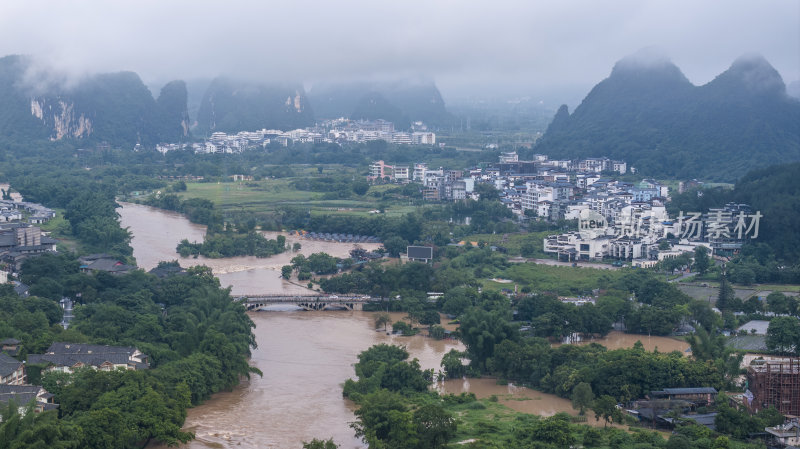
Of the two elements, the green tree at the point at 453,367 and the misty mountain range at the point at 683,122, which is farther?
the misty mountain range at the point at 683,122

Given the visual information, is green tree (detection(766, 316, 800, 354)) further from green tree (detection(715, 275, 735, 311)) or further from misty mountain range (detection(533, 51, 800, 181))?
misty mountain range (detection(533, 51, 800, 181))

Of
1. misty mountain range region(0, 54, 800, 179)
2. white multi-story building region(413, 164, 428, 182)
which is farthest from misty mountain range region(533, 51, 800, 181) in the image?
white multi-story building region(413, 164, 428, 182)

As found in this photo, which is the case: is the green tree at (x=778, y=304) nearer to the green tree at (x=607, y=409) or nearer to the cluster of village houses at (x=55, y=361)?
the green tree at (x=607, y=409)

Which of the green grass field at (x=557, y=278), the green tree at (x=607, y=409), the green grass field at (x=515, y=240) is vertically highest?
the green grass field at (x=515, y=240)

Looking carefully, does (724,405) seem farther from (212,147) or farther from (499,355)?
(212,147)

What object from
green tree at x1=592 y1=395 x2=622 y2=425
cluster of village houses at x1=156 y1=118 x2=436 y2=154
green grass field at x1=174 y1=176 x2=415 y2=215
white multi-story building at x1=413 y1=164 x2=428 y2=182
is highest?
cluster of village houses at x1=156 y1=118 x2=436 y2=154

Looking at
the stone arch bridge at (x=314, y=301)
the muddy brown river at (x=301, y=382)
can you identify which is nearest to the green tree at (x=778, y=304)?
the muddy brown river at (x=301, y=382)
